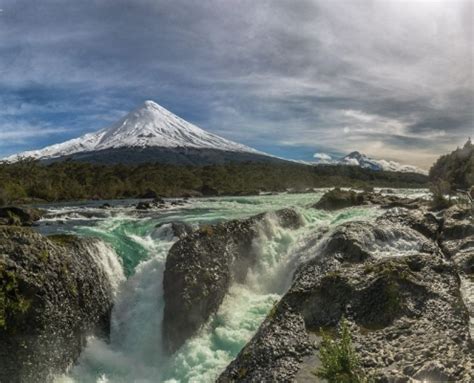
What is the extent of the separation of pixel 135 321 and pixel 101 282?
7.53 feet

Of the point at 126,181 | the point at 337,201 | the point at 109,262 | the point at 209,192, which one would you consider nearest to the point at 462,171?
the point at 209,192

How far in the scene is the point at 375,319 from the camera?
14.5m

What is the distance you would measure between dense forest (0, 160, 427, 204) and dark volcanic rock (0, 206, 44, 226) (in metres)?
21.9

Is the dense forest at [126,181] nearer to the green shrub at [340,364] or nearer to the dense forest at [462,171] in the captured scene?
the dense forest at [462,171]

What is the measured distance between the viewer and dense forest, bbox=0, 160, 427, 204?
64.5 meters

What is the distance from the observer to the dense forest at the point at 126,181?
64500 mm

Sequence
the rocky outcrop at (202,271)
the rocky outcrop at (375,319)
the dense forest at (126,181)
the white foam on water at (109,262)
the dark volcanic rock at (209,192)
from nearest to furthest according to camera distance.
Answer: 1. the rocky outcrop at (375,319)
2. the rocky outcrop at (202,271)
3. the white foam on water at (109,262)
4. the dense forest at (126,181)
5. the dark volcanic rock at (209,192)

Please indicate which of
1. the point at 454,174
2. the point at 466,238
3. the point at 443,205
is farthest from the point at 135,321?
the point at 454,174

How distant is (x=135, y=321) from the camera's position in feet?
61.8

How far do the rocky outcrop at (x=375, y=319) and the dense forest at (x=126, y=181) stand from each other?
4834 centimetres

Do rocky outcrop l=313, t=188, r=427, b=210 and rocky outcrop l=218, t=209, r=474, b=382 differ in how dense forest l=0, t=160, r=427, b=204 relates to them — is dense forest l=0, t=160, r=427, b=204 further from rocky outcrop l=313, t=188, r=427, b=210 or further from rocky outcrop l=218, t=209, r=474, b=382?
rocky outcrop l=218, t=209, r=474, b=382

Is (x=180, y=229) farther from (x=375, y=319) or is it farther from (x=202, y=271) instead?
(x=375, y=319)

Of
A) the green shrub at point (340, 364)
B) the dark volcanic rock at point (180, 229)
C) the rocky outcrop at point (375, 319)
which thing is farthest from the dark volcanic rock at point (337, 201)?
the green shrub at point (340, 364)

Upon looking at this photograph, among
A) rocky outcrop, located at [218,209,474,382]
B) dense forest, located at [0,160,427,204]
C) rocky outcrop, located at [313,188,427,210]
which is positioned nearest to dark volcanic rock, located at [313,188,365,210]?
rocky outcrop, located at [313,188,427,210]
